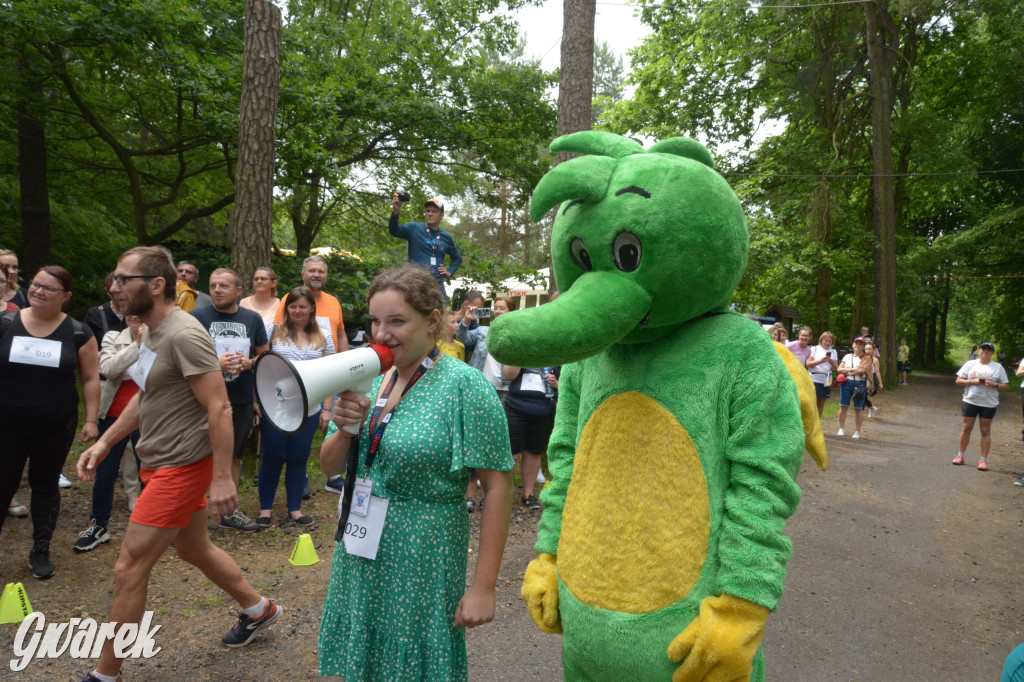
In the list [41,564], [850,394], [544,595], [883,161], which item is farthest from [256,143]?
[883,161]

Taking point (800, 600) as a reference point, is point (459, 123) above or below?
above

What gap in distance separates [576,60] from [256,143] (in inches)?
138

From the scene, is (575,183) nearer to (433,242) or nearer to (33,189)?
(433,242)

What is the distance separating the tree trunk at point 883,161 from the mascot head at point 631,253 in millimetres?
19931

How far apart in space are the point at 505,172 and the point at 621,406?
11.1m

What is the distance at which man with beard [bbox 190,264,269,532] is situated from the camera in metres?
5.08

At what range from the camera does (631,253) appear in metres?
1.87

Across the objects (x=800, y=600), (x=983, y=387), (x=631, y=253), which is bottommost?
(x=800, y=600)

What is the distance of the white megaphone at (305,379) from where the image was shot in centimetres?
189

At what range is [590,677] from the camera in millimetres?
1970

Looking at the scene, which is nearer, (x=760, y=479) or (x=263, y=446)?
(x=760, y=479)

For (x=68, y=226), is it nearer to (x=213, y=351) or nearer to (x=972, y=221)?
(x=213, y=351)

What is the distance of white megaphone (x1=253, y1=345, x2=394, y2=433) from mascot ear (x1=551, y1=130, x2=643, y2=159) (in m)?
0.86

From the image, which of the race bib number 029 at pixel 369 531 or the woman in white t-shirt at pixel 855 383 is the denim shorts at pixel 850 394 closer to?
the woman in white t-shirt at pixel 855 383
